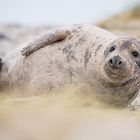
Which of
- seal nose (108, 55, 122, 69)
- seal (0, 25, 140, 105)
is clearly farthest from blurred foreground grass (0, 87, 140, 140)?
seal (0, 25, 140, 105)

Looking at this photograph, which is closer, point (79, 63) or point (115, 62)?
point (115, 62)

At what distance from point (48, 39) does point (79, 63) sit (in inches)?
29.4

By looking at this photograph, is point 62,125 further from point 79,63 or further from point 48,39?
point 48,39

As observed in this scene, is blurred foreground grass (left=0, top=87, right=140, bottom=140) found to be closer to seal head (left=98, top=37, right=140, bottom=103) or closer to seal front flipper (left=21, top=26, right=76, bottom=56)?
seal head (left=98, top=37, right=140, bottom=103)

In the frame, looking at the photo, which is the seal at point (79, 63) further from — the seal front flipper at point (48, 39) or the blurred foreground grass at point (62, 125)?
the blurred foreground grass at point (62, 125)

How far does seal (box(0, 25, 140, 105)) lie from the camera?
22.4 feet

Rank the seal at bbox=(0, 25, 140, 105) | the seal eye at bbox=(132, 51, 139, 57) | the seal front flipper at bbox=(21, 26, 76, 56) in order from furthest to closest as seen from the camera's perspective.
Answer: the seal front flipper at bbox=(21, 26, 76, 56) < the seal eye at bbox=(132, 51, 139, 57) < the seal at bbox=(0, 25, 140, 105)

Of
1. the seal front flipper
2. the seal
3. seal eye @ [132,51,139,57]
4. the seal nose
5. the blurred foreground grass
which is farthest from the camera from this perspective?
the seal front flipper

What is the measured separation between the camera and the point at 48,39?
7.82 meters

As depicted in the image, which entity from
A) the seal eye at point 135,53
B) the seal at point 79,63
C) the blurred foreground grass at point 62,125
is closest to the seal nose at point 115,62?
the seal at point 79,63

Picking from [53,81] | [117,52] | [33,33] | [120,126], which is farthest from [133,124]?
[33,33]

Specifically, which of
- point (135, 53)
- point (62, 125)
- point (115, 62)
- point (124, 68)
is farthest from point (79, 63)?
point (62, 125)

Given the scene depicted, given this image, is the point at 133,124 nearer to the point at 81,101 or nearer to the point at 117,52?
the point at 81,101

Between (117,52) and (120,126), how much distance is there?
7.85 ft
